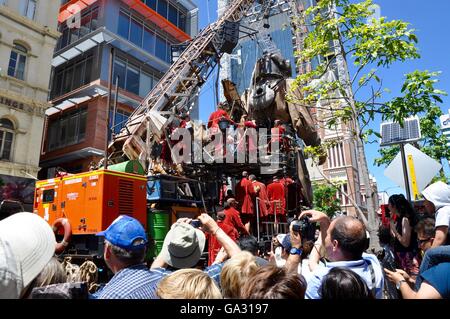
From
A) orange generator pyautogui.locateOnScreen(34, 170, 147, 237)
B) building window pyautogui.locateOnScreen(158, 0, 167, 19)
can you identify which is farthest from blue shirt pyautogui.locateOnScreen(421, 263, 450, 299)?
building window pyautogui.locateOnScreen(158, 0, 167, 19)

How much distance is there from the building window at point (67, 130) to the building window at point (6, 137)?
14.8ft

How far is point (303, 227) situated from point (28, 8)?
22681mm

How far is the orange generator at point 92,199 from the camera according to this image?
22.7 ft

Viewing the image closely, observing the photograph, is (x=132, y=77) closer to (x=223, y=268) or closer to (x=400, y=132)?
(x=400, y=132)

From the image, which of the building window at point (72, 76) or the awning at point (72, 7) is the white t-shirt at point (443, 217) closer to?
the building window at point (72, 76)

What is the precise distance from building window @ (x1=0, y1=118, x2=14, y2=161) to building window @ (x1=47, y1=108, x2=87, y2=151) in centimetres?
450

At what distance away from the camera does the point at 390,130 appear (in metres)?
6.58

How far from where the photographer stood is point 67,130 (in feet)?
74.6

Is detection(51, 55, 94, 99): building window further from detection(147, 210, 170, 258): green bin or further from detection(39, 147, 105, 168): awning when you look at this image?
detection(147, 210, 170, 258): green bin

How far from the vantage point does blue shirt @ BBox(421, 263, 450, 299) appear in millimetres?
2133

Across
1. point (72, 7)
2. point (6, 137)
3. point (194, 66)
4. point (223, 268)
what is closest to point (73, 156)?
point (6, 137)

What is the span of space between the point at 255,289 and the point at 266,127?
9.51 m
